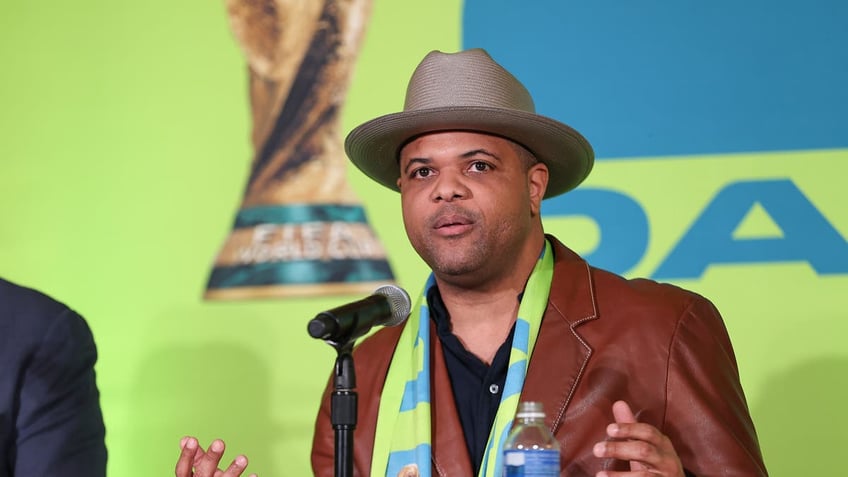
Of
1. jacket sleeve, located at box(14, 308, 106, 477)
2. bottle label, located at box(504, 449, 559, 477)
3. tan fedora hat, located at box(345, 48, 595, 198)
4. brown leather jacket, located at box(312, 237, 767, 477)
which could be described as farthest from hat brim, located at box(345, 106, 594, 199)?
bottle label, located at box(504, 449, 559, 477)

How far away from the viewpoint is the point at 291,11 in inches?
154

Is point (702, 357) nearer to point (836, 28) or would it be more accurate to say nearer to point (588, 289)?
point (588, 289)

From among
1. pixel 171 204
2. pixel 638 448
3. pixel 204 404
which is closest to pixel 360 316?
pixel 638 448

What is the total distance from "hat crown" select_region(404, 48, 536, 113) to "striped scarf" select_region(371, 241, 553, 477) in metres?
0.41

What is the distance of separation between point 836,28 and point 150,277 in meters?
2.31

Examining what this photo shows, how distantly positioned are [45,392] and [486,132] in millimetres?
1199

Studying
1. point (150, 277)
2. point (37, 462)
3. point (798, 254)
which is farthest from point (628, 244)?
point (37, 462)

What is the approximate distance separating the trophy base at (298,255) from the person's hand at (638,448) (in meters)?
1.65

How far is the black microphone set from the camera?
1.93 m

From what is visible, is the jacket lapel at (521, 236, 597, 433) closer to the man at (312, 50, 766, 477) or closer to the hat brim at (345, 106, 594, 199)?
the man at (312, 50, 766, 477)

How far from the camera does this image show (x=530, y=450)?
2.00 metres

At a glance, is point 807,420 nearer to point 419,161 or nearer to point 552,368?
point 552,368

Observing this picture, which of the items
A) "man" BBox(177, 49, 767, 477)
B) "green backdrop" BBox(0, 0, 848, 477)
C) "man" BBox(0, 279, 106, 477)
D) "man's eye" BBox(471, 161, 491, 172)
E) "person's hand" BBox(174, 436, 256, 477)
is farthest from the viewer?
"green backdrop" BBox(0, 0, 848, 477)

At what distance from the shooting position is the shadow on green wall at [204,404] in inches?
148
